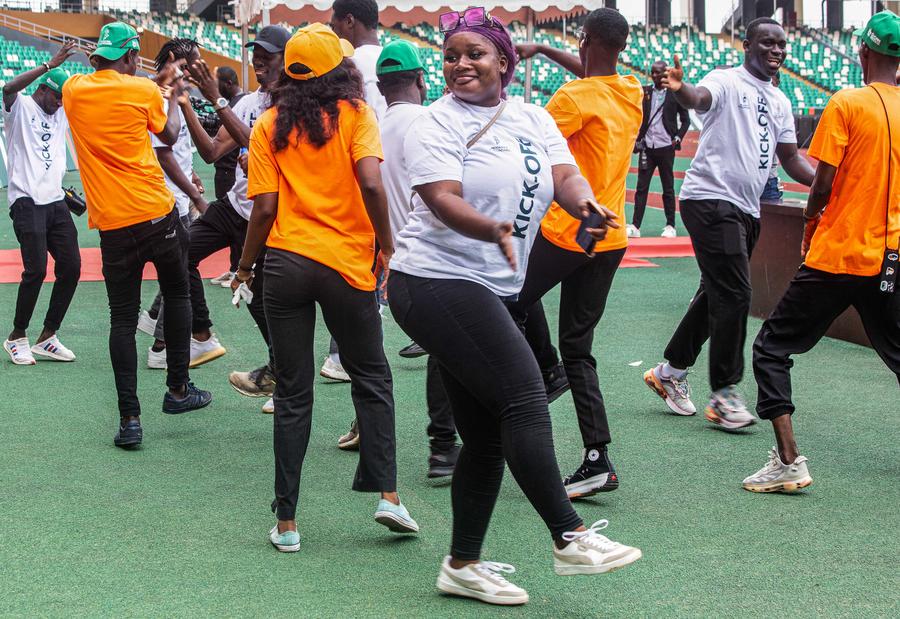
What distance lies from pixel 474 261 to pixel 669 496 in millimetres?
1783

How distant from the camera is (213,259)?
12.0 metres

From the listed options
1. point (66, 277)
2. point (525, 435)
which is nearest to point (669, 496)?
point (525, 435)

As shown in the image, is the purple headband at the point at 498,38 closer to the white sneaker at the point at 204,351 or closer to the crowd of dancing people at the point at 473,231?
the crowd of dancing people at the point at 473,231

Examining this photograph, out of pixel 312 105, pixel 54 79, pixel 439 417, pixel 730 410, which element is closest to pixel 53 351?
pixel 54 79

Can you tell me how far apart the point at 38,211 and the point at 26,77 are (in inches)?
33.8

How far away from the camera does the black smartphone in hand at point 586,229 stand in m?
3.28

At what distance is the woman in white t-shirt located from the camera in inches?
132

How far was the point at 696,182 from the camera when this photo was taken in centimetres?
569

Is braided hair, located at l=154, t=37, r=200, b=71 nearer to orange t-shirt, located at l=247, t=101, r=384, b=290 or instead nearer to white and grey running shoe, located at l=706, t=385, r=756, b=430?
orange t-shirt, located at l=247, t=101, r=384, b=290

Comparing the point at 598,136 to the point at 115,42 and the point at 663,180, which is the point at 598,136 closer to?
the point at 115,42

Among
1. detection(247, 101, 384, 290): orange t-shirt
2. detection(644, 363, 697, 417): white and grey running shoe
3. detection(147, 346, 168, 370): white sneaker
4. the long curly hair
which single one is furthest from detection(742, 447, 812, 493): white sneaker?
detection(147, 346, 168, 370): white sneaker

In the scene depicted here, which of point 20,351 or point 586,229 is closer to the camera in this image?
point 586,229

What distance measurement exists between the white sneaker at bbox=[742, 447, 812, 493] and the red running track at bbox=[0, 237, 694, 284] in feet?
22.5

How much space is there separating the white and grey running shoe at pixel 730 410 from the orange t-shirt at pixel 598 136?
134 cm
